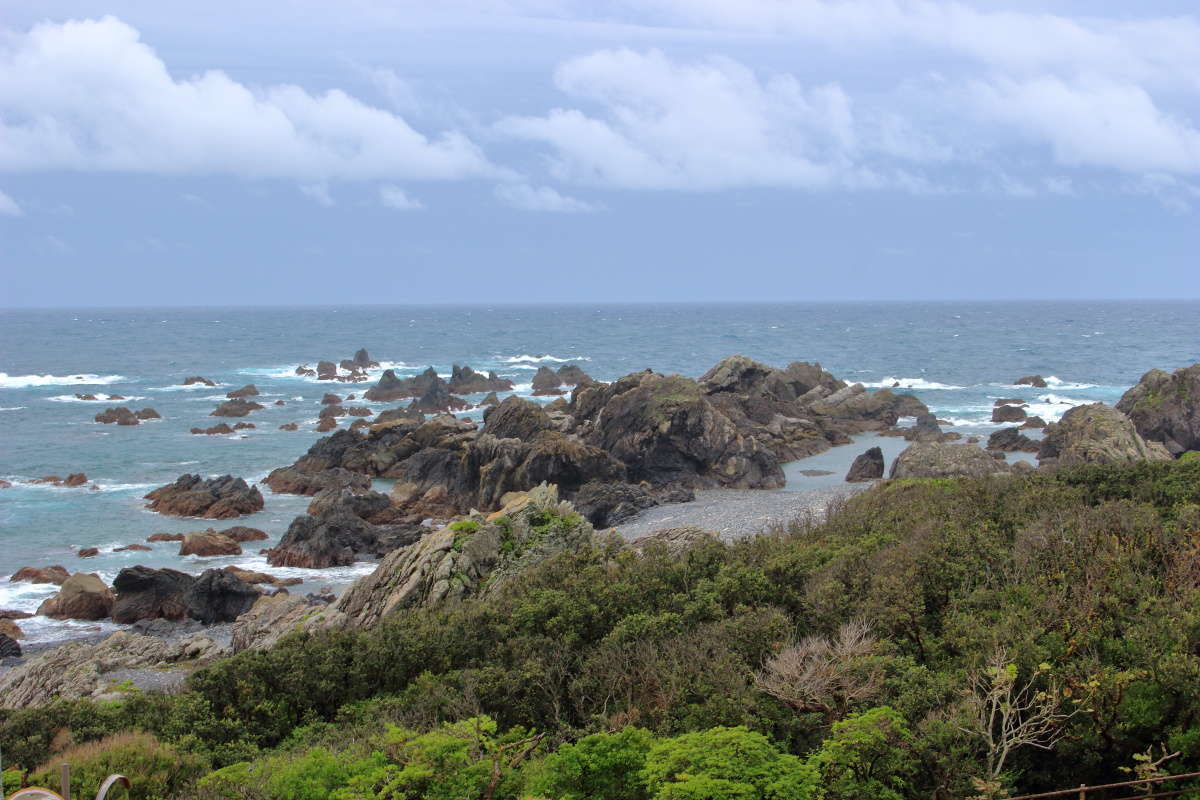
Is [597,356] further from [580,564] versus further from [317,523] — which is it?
[580,564]

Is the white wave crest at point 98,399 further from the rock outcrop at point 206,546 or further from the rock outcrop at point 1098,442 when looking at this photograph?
the rock outcrop at point 1098,442

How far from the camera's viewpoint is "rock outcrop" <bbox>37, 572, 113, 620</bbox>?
2647 cm

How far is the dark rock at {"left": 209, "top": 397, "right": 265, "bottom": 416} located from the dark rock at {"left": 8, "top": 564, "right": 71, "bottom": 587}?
37047mm

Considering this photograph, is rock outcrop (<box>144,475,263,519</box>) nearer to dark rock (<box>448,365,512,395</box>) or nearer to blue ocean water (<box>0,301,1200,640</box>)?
blue ocean water (<box>0,301,1200,640</box>)

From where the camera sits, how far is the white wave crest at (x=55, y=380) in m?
87.1

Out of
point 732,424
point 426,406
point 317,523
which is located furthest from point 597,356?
point 317,523

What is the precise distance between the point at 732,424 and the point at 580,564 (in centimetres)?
2584

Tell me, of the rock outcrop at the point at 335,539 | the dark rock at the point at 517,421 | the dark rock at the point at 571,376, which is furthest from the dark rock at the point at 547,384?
the rock outcrop at the point at 335,539

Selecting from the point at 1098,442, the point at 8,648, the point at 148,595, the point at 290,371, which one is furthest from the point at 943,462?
the point at 290,371

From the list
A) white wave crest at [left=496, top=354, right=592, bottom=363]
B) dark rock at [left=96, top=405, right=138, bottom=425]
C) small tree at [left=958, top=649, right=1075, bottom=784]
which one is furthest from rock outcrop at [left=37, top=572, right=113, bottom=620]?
white wave crest at [left=496, top=354, right=592, bottom=363]

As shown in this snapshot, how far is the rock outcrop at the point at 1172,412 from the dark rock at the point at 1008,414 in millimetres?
11681

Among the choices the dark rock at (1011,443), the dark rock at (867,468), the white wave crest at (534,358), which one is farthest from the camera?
the white wave crest at (534,358)

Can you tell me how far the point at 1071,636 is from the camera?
11.8 meters

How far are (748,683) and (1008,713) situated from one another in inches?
132
